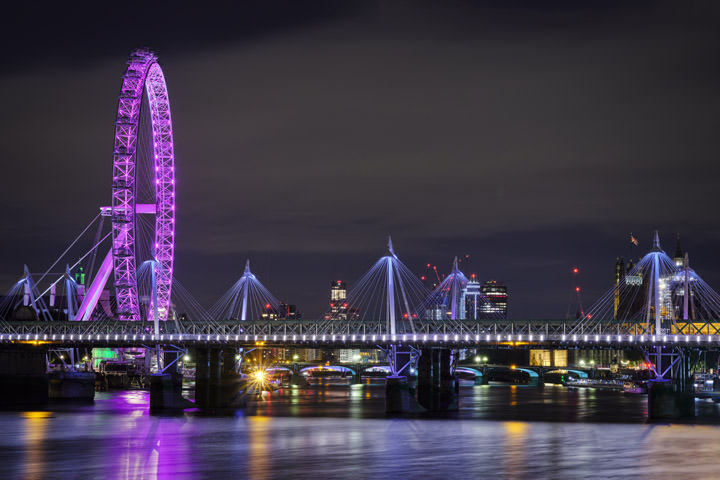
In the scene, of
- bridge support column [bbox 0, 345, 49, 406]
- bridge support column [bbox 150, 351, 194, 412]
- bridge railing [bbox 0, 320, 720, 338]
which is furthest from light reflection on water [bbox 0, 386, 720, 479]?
bridge support column [bbox 0, 345, 49, 406]

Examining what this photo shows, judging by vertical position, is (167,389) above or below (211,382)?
below

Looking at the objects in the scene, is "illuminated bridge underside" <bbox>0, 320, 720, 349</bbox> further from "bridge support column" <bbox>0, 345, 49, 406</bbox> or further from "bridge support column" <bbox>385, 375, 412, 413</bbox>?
"bridge support column" <bbox>385, 375, 412, 413</bbox>

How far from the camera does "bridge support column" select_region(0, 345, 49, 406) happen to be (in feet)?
416

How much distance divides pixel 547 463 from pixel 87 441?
34172 mm

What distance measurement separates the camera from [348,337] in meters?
113

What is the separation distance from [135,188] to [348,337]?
4443 cm

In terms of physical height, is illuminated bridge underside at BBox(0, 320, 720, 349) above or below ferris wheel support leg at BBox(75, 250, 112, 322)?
below

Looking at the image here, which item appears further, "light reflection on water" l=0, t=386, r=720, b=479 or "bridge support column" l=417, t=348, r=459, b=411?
"bridge support column" l=417, t=348, r=459, b=411

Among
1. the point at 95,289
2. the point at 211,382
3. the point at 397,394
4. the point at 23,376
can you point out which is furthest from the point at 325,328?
the point at 95,289

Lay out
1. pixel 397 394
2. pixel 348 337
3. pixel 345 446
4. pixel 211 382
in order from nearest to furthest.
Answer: pixel 345 446, pixel 397 394, pixel 348 337, pixel 211 382

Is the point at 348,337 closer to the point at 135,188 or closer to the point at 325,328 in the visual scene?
the point at 325,328

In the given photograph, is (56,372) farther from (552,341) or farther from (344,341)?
(552,341)

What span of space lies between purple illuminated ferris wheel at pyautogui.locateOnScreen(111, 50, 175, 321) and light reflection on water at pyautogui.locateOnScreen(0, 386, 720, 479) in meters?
34.5

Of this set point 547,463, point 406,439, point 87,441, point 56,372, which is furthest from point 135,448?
point 56,372
